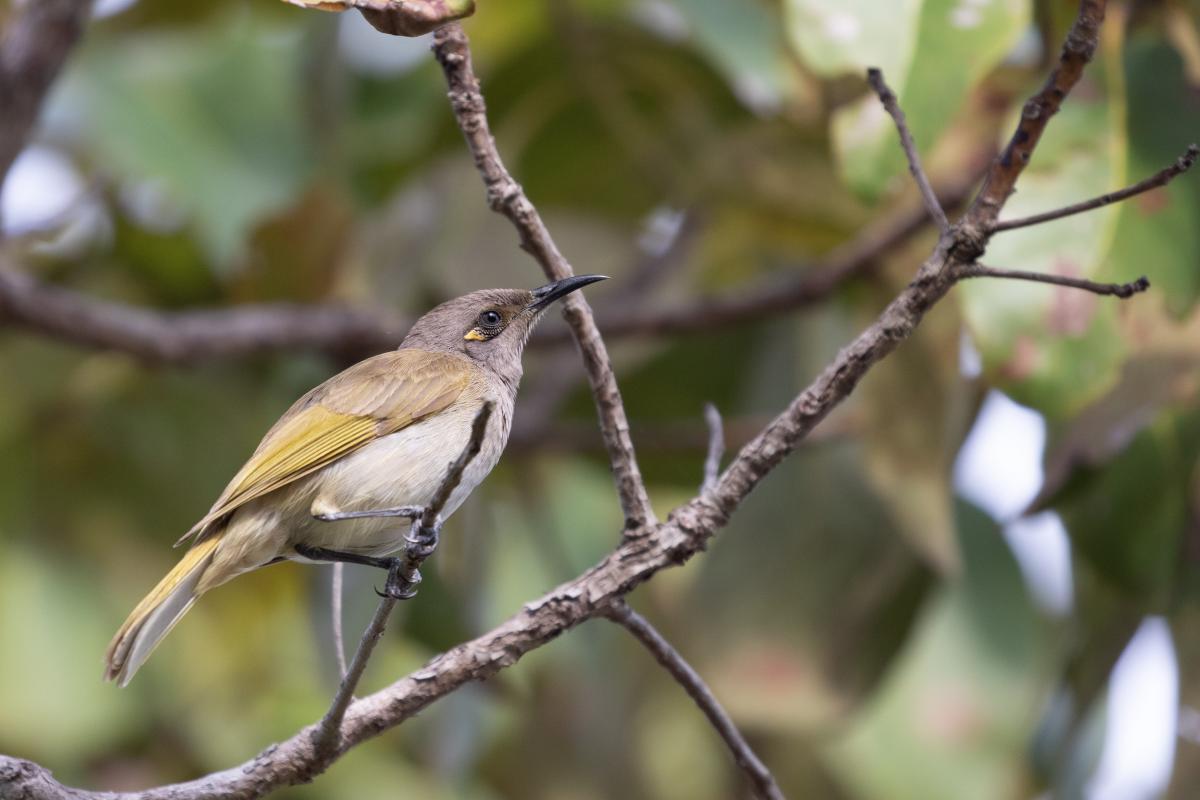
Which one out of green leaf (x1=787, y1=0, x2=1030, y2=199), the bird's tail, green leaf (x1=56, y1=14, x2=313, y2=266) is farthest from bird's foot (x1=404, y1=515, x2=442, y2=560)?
green leaf (x1=56, y1=14, x2=313, y2=266)

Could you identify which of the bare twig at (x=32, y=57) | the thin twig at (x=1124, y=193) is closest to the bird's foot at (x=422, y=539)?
the thin twig at (x=1124, y=193)

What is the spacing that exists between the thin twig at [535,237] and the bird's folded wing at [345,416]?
0.69 metres

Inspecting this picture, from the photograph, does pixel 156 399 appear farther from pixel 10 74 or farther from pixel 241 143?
pixel 10 74

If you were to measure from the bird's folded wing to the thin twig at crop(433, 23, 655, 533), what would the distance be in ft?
2.27

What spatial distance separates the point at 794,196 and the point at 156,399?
2.72m

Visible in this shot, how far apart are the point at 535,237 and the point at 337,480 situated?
81 centimetres

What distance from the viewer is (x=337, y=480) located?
311 centimetres

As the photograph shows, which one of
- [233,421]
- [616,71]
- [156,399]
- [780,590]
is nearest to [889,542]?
[780,590]

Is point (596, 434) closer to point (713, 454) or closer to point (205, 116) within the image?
point (205, 116)

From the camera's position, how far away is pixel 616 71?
19.7 feet

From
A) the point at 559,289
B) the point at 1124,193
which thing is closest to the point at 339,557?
the point at 559,289

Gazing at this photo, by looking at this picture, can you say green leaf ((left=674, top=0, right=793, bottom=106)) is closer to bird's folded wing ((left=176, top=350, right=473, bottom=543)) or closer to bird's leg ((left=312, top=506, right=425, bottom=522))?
bird's folded wing ((left=176, top=350, right=473, bottom=543))

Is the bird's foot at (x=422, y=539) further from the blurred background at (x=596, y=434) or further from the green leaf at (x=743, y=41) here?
the green leaf at (x=743, y=41)

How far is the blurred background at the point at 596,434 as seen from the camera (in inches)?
182
